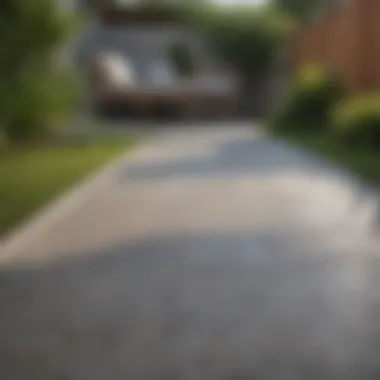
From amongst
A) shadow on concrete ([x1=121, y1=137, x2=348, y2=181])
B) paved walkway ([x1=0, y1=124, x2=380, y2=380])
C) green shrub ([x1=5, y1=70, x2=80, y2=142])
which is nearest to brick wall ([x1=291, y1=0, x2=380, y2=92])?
shadow on concrete ([x1=121, y1=137, x2=348, y2=181])

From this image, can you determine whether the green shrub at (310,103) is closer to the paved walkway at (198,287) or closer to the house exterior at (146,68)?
the house exterior at (146,68)

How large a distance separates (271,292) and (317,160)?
5.34 m

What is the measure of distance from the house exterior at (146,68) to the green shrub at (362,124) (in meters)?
6.98

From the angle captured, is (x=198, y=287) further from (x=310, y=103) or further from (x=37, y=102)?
(x=310, y=103)

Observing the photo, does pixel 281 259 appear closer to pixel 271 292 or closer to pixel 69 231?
pixel 271 292

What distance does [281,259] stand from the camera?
15.1 feet

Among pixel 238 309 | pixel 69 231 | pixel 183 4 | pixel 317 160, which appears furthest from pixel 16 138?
pixel 183 4

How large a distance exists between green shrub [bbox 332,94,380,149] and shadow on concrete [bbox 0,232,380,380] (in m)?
4.91

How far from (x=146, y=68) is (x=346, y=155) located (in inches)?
426

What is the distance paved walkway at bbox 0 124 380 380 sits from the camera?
303 centimetres

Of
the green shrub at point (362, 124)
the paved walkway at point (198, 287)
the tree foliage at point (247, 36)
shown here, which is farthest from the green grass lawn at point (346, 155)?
the tree foliage at point (247, 36)

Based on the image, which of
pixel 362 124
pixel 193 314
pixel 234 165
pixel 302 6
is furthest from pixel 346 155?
pixel 302 6

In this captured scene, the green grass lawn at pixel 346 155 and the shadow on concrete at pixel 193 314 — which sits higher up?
the shadow on concrete at pixel 193 314

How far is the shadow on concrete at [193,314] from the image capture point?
2980 mm
